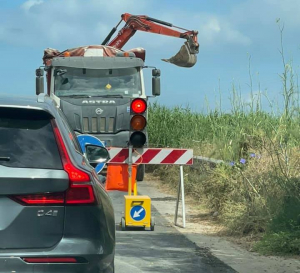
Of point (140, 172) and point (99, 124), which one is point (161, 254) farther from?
point (99, 124)

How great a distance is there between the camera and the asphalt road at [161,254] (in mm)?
7023

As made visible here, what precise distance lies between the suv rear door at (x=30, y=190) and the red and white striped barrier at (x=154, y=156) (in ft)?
18.7

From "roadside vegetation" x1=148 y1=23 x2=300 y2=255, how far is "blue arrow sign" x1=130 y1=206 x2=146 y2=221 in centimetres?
119

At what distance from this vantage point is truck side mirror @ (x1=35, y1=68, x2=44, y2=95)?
56.0ft

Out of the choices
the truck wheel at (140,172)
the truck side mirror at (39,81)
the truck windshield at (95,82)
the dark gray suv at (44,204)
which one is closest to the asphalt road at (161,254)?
the dark gray suv at (44,204)

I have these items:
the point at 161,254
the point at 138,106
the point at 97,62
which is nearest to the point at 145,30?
the point at 97,62

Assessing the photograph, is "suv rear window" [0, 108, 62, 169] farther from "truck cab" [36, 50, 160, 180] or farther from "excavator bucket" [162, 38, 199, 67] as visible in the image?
"excavator bucket" [162, 38, 199, 67]

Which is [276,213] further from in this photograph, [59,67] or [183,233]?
[59,67]

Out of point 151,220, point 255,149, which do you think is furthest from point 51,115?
point 255,149

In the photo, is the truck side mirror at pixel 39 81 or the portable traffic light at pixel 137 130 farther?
the truck side mirror at pixel 39 81

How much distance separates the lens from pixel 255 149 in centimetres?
1142

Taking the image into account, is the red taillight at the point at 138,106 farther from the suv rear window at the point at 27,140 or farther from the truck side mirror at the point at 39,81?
the truck side mirror at the point at 39,81

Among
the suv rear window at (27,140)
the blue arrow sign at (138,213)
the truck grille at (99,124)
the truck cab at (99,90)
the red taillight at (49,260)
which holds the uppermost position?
the truck cab at (99,90)

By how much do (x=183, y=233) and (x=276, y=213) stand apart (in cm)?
148
